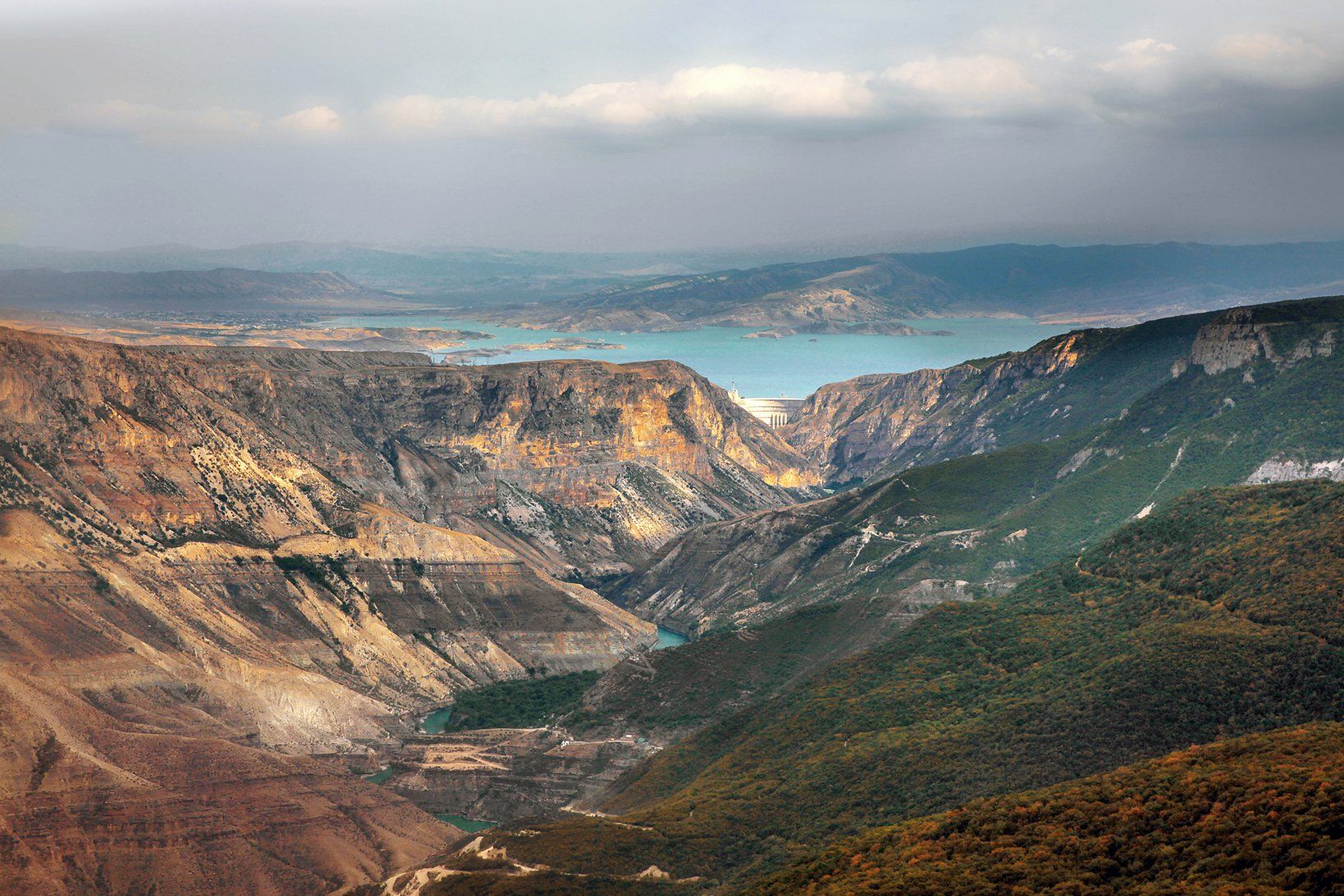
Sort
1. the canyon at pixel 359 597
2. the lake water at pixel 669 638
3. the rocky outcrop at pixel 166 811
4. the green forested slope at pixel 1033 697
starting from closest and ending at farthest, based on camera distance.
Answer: the green forested slope at pixel 1033 697, the rocky outcrop at pixel 166 811, the canyon at pixel 359 597, the lake water at pixel 669 638

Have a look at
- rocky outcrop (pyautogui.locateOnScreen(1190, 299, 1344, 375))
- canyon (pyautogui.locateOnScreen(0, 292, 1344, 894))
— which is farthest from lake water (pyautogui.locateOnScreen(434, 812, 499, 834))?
rocky outcrop (pyautogui.locateOnScreen(1190, 299, 1344, 375))

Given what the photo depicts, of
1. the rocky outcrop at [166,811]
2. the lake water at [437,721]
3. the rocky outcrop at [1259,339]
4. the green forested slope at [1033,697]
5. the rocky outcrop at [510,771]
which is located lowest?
the lake water at [437,721]

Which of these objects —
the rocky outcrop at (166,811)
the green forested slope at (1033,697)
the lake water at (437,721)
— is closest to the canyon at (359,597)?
the rocky outcrop at (166,811)

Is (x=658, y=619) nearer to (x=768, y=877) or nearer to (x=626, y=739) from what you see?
(x=626, y=739)

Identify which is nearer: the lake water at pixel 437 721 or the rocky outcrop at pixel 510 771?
the rocky outcrop at pixel 510 771

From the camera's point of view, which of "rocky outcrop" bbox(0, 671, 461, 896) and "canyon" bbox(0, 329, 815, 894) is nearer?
"rocky outcrop" bbox(0, 671, 461, 896)

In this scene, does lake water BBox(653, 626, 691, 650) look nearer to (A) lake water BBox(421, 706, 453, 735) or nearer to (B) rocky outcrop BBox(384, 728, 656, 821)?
(A) lake water BBox(421, 706, 453, 735)

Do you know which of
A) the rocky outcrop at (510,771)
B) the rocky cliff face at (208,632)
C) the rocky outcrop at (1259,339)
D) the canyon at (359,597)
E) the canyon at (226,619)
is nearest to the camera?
the rocky cliff face at (208,632)

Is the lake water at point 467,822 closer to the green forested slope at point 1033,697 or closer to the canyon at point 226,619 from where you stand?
the canyon at point 226,619

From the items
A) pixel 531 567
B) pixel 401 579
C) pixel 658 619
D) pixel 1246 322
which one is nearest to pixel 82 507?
pixel 401 579
